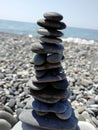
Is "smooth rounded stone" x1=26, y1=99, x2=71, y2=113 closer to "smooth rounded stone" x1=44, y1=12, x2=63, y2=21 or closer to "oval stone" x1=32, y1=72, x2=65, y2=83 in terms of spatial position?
"oval stone" x1=32, y1=72, x2=65, y2=83

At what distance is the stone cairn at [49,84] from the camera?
11.2 feet

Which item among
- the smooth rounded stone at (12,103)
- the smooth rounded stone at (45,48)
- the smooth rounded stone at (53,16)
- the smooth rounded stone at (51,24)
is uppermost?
the smooth rounded stone at (53,16)

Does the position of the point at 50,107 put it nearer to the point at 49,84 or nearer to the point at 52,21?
the point at 49,84

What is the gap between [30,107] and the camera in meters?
3.75

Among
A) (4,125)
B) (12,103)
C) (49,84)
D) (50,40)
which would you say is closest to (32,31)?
(12,103)

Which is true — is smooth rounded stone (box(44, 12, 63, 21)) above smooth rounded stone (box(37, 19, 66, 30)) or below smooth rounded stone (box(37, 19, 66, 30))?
above

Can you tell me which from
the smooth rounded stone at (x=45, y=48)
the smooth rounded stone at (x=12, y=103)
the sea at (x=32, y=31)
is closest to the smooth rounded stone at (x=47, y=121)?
the smooth rounded stone at (x=45, y=48)

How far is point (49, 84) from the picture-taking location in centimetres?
356

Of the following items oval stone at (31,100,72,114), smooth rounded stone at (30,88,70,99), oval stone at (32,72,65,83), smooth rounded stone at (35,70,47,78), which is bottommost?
oval stone at (31,100,72,114)

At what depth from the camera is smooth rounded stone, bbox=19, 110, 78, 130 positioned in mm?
3513

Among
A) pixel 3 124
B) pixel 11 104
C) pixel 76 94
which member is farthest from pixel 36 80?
pixel 76 94

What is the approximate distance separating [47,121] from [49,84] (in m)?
Answer: 0.37

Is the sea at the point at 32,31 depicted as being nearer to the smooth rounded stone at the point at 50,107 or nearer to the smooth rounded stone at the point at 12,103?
the smooth rounded stone at the point at 12,103

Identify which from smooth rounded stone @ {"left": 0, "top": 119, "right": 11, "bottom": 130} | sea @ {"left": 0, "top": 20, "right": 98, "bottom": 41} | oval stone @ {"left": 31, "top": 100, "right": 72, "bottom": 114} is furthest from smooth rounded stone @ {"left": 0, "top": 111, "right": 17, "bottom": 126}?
sea @ {"left": 0, "top": 20, "right": 98, "bottom": 41}
